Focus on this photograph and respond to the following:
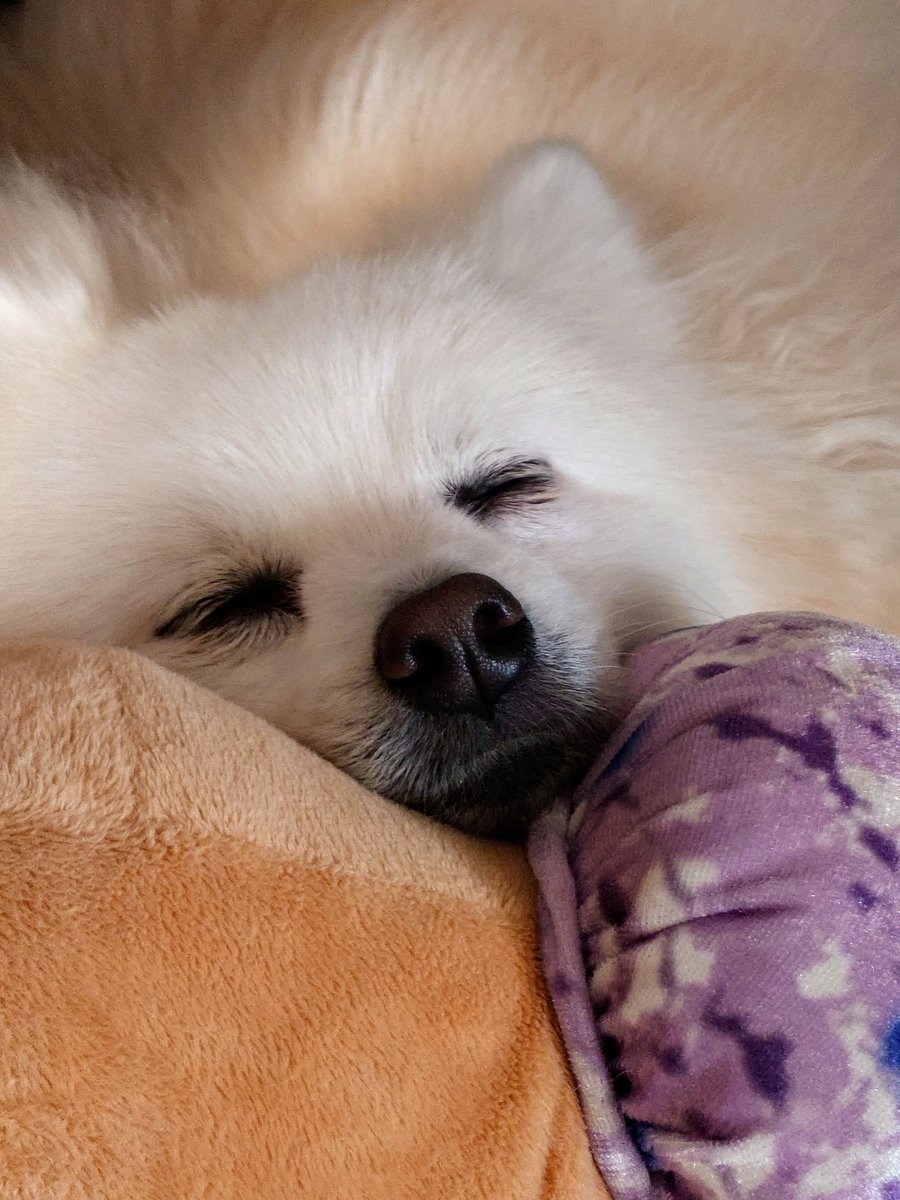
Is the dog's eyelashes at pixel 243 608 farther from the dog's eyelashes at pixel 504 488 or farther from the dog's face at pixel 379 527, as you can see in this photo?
the dog's eyelashes at pixel 504 488

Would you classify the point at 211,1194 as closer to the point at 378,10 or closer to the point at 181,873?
the point at 181,873

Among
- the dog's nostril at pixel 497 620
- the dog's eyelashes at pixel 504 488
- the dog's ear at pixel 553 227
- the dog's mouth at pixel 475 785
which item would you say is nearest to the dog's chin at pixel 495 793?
the dog's mouth at pixel 475 785

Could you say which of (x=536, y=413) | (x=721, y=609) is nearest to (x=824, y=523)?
(x=721, y=609)

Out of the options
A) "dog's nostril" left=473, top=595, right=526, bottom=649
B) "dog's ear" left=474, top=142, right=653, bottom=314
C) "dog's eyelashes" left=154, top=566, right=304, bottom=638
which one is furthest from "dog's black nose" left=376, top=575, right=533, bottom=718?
"dog's ear" left=474, top=142, right=653, bottom=314

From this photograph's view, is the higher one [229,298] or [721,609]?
[229,298]

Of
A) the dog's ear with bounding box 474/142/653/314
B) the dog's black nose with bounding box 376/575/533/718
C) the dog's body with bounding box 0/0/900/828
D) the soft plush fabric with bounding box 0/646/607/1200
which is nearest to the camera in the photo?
the soft plush fabric with bounding box 0/646/607/1200

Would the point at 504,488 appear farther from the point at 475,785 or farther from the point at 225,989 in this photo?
the point at 225,989

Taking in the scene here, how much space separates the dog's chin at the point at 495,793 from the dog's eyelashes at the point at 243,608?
29 centimetres

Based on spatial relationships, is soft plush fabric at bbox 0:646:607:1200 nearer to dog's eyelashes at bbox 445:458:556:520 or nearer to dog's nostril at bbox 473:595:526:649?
dog's nostril at bbox 473:595:526:649

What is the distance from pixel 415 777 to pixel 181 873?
0.45 meters

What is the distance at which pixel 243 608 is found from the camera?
1.34 meters

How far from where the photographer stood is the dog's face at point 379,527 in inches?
45.5

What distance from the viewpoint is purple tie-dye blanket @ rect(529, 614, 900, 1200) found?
0.70 meters

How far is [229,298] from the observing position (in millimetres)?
1461
